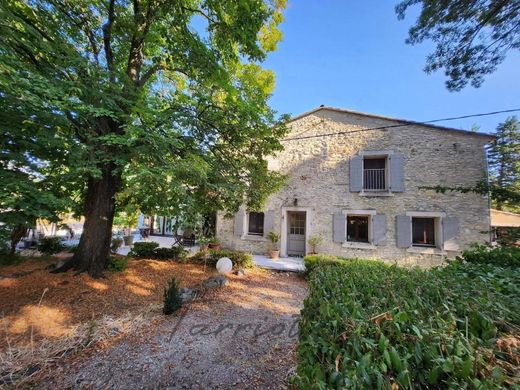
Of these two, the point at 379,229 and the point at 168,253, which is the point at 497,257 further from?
the point at 168,253

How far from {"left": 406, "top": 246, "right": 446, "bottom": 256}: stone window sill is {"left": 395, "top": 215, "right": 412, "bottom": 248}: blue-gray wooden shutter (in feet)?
0.67

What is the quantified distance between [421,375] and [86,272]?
21.5 ft

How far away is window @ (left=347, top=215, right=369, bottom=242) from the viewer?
9567 millimetres

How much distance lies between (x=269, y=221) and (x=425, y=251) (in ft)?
20.2

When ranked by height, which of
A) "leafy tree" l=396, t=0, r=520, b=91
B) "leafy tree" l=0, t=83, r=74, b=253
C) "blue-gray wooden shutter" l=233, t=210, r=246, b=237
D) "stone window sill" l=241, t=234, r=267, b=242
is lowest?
"stone window sill" l=241, t=234, r=267, b=242

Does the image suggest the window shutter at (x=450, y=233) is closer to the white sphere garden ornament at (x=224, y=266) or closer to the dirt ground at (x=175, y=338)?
the dirt ground at (x=175, y=338)

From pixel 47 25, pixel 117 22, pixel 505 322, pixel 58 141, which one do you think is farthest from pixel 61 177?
pixel 505 322

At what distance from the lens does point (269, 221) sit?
1042cm

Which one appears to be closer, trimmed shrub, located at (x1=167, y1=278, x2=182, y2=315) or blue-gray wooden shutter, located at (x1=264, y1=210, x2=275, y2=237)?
trimmed shrub, located at (x1=167, y1=278, x2=182, y2=315)

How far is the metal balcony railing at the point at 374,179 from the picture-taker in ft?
30.8

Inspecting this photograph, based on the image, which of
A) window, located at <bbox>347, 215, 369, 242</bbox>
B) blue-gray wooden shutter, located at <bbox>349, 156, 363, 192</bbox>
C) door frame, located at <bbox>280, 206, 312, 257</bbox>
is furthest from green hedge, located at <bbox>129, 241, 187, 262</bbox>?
blue-gray wooden shutter, located at <bbox>349, 156, 363, 192</bbox>

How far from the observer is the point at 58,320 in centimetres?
373

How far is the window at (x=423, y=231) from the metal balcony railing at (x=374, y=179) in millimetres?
1800

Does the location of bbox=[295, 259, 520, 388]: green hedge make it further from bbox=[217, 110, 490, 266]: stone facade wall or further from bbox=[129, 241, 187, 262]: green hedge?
bbox=[129, 241, 187, 262]: green hedge
